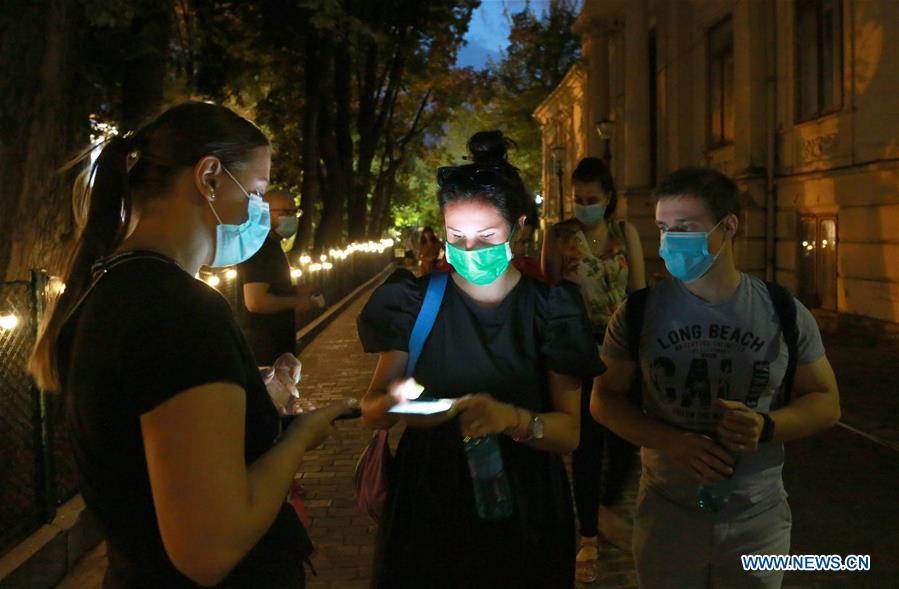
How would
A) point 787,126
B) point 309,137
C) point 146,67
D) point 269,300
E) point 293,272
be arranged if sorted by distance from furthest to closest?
point 309,137 → point 787,126 → point 293,272 → point 146,67 → point 269,300

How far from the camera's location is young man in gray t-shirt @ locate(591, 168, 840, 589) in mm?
2590

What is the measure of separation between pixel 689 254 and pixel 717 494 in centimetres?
83

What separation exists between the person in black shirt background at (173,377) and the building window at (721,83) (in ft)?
65.7

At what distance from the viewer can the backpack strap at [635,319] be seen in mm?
2830

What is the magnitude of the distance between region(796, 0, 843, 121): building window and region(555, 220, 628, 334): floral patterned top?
11.7 m

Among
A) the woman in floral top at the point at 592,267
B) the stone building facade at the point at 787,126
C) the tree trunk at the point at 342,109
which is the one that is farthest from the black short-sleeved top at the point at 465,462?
the tree trunk at the point at 342,109

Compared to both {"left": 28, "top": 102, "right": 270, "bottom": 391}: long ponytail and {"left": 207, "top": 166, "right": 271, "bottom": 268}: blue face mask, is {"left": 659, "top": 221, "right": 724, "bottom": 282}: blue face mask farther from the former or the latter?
{"left": 28, "top": 102, "right": 270, "bottom": 391}: long ponytail

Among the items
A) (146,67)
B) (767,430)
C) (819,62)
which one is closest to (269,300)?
(767,430)

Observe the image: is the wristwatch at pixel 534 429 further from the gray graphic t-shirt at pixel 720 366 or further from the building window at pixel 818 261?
the building window at pixel 818 261

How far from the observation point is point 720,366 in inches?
105

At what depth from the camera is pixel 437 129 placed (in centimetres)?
4534

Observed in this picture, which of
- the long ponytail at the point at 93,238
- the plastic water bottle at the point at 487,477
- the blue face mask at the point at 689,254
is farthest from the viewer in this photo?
the blue face mask at the point at 689,254

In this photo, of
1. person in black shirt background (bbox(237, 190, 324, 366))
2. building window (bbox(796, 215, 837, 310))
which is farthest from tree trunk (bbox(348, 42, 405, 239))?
person in black shirt background (bbox(237, 190, 324, 366))

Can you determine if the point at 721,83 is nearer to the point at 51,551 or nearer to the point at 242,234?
the point at 51,551
